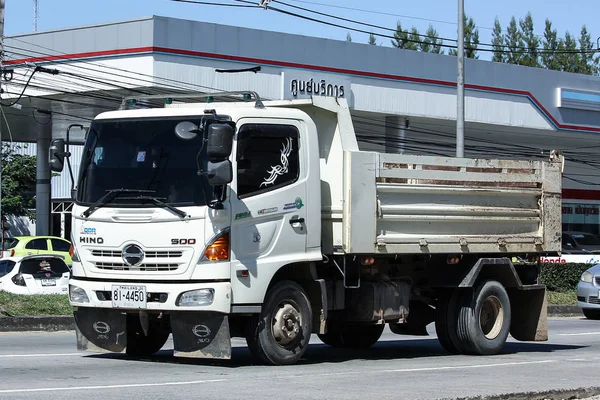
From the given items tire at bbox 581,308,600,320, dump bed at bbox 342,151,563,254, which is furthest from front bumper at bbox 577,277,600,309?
dump bed at bbox 342,151,563,254

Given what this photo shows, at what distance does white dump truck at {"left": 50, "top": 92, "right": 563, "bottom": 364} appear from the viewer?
11188mm

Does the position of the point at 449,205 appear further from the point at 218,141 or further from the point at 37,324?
the point at 37,324

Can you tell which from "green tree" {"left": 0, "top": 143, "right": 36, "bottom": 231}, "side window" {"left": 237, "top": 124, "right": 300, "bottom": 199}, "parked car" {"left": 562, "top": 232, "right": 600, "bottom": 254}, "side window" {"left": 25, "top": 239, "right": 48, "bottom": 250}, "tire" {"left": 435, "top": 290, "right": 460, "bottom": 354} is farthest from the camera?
"green tree" {"left": 0, "top": 143, "right": 36, "bottom": 231}

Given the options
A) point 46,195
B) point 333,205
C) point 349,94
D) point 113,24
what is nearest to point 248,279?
point 333,205

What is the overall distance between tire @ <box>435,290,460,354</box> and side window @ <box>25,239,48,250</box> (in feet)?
71.4

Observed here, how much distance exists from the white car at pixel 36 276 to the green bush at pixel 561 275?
38.5 ft

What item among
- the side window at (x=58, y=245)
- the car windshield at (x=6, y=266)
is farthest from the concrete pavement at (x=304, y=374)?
the side window at (x=58, y=245)

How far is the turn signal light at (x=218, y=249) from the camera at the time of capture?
36.5 feet

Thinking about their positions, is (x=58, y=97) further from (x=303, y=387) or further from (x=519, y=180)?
(x=303, y=387)

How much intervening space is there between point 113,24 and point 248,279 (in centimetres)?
2278

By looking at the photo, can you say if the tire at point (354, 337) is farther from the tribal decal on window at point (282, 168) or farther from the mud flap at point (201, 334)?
the mud flap at point (201, 334)

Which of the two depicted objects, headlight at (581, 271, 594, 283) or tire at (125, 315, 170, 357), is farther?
headlight at (581, 271, 594, 283)

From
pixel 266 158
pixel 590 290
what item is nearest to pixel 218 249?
pixel 266 158

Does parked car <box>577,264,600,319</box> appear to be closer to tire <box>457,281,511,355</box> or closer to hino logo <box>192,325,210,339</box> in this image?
tire <box>457,281,511,355</box>
